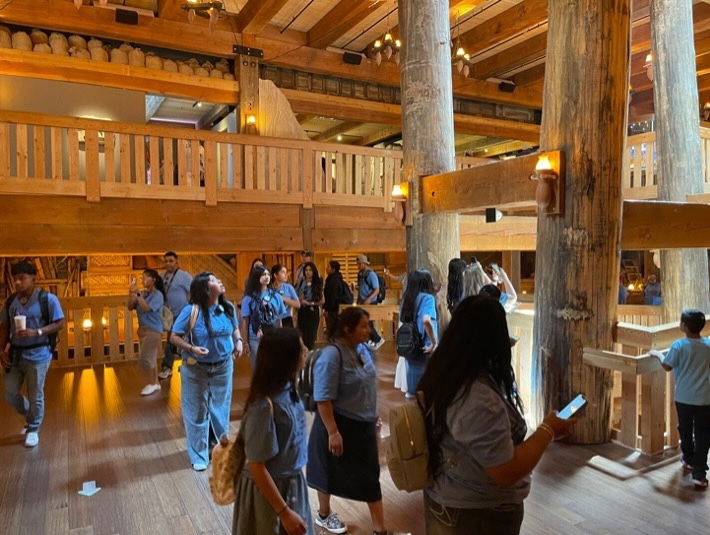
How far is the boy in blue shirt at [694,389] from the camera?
3400 mm

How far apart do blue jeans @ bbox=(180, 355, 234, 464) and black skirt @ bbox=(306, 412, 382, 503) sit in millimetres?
1437

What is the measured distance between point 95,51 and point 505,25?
7104 millimetres

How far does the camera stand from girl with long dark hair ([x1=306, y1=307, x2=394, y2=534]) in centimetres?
259

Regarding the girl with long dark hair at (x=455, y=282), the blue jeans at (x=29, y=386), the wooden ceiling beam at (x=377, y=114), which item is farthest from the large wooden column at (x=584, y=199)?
the wooden ceiling beam at (x=377, y=114)

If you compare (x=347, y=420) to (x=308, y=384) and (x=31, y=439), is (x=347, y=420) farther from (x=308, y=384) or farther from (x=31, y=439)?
(x=31, y=439)

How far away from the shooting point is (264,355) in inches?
79.0

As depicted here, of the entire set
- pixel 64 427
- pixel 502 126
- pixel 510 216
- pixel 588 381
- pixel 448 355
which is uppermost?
pixel 502 126

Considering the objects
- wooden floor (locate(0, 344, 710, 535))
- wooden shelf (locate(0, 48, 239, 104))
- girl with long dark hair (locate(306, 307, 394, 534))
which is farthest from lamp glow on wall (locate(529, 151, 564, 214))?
wooden shelf (locate(0, 48, 239, 104))

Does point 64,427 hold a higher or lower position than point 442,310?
lower

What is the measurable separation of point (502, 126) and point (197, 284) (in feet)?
36.1

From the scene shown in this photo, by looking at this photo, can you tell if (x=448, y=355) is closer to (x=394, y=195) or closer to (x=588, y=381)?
(x=588, y=381)

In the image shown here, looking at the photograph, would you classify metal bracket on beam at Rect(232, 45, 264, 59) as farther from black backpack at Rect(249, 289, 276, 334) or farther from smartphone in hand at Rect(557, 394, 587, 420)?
smartphone in hand at Rect(557, 394, 587, 420)

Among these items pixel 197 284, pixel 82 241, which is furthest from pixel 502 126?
pixel 197 284

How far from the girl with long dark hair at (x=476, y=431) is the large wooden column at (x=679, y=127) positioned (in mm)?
6163
